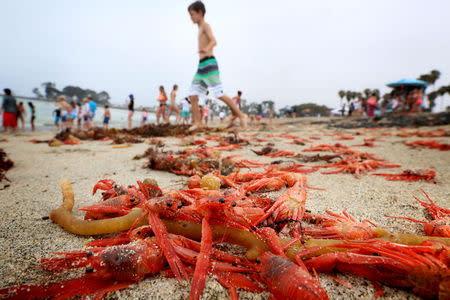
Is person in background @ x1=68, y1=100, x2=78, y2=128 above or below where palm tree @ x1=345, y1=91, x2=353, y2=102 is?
below

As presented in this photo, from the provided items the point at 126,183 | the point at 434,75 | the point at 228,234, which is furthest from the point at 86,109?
the point at 434,75

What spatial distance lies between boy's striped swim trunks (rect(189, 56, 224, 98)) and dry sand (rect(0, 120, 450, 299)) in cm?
346

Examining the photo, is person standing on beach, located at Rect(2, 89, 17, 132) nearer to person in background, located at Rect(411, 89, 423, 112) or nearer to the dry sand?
the dry sand

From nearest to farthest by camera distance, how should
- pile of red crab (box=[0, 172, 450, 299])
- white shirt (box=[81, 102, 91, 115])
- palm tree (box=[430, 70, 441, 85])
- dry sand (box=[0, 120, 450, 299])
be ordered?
pile of red crab (box=[0, 172, 450, 299]), dry sand (box=[0, 120, 450, 299]), white shirt (box=[81, 102, 91, 115]), palm tree (box=[430, 70, 441, 85])

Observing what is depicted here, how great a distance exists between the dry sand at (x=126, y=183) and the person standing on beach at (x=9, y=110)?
9.56m

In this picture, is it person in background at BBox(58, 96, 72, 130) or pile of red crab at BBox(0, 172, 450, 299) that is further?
person in background at BBox(58, 96, 72, 130)

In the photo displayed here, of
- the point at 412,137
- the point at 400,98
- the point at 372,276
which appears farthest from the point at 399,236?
the point at 400,98

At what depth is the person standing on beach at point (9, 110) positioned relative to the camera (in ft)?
35.3

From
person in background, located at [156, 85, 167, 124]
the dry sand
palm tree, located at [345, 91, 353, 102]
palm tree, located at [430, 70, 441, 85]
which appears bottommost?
the dry sand

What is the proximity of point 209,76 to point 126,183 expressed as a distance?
4.89 meters

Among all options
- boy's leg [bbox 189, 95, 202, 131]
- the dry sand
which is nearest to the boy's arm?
boy's leg [bbox 189, 95, 202, 131]

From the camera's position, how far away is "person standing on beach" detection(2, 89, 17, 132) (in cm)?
1076

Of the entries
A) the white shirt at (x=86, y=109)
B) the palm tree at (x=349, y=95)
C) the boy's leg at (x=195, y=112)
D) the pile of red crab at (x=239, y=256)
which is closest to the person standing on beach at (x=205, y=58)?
the boy's leg at (x=195, y=112)

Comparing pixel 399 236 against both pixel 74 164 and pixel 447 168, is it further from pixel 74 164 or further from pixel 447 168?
pixel 74 164
